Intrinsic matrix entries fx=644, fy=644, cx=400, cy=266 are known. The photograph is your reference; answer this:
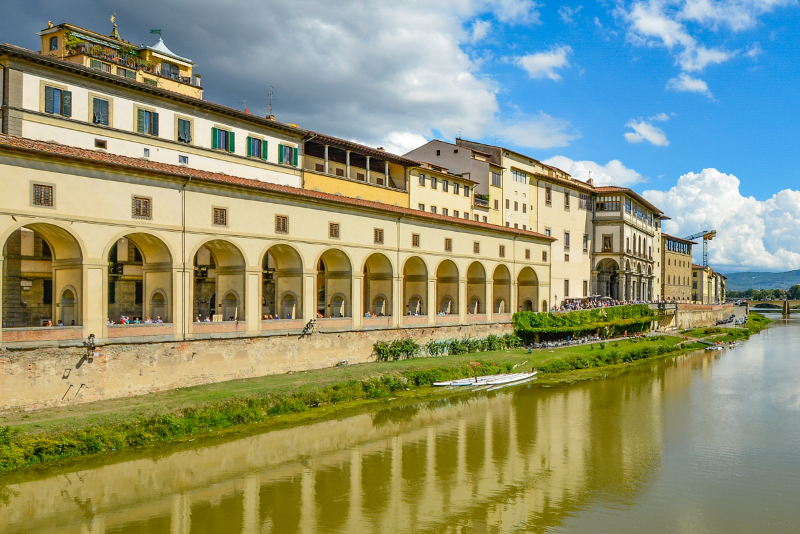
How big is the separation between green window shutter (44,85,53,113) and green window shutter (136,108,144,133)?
13.1 ft

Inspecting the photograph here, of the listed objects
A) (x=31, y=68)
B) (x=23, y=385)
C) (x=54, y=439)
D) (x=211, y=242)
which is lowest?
(x=54, y=439)

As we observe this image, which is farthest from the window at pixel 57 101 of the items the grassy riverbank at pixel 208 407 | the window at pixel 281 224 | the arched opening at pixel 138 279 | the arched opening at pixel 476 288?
the arched opening at pixel 476 288

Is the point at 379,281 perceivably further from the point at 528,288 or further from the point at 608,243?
the point at 608,243

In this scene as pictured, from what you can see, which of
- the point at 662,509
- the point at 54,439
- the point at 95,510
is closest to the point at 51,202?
the point at 54,439

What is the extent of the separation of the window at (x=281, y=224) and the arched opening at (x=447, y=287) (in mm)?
14822

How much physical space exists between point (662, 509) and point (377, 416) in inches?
516

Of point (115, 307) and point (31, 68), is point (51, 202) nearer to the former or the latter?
point (31, 68)

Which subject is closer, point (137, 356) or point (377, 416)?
point (137, 356)

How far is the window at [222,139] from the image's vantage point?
34.5 meters

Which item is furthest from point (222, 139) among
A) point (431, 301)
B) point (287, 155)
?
point (431, 301)

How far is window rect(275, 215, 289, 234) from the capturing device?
31625 millimetres

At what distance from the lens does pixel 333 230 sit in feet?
113

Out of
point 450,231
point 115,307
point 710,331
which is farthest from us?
point 710,331

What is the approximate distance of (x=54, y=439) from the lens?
64.8ft
